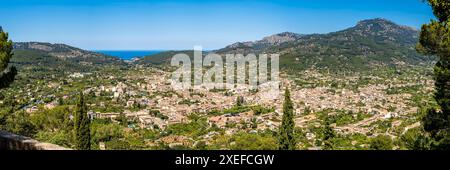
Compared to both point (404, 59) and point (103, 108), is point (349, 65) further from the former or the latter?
point (103, 108)

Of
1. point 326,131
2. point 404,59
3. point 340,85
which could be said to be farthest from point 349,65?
point 326,131

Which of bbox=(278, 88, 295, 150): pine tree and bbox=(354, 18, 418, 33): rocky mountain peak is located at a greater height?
bbox=(354, 18, 418, 33): rocky mountain peak

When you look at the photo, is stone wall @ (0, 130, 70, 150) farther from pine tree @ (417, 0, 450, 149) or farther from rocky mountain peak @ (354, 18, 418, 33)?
rocky mountain peak @ (354, 18, 418, 33)

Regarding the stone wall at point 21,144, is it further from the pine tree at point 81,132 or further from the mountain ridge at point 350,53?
the mountain ridge at point 350,53

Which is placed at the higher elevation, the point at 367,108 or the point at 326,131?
the point at 326,131

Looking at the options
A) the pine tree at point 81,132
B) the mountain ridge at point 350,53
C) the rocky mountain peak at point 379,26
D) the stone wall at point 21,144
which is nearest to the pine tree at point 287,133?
the pine tree at point 81,132

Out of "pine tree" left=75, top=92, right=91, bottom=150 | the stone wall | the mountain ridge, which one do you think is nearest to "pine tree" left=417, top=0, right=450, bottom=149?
the stone wall
